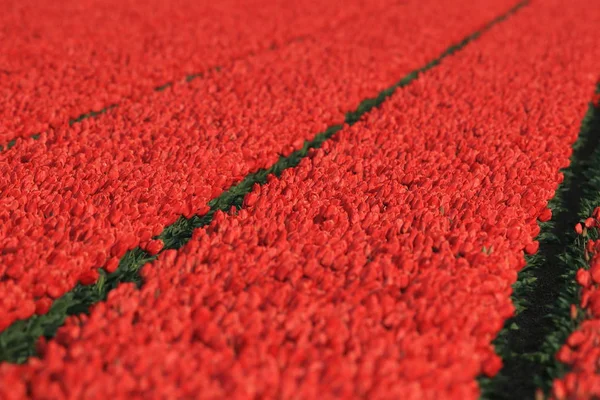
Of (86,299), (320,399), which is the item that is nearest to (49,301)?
(86,299)

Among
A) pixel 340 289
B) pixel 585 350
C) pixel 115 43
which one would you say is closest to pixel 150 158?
pixel 340 289

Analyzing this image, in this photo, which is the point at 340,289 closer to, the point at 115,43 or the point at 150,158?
the point at 150,158

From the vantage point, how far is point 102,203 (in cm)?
541

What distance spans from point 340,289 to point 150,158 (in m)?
3.20

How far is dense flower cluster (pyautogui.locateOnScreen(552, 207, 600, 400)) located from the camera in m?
3.58

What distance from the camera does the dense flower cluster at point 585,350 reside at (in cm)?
358

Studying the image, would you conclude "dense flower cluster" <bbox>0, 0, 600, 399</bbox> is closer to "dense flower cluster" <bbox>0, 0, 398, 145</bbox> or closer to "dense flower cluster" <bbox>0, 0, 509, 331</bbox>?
"dense flower cluster" <bbox>0, 0, 509, 331</bbox>

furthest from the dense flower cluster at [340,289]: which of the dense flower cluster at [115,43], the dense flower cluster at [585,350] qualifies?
the dense flower cluster at [115,43]

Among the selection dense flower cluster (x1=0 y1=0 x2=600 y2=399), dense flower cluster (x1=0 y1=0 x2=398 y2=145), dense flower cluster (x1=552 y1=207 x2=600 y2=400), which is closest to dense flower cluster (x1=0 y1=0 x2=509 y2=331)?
dense flower cluster (x1=0 y1=0 x2=600 y2=399)

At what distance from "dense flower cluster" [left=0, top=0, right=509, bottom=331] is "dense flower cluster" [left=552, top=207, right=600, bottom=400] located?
324cm

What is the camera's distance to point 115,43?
12312 mm

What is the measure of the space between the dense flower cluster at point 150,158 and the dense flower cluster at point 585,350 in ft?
10.6

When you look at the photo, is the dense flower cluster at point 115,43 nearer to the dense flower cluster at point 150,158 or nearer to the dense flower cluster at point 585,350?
the dense flower cluster at point 150,158

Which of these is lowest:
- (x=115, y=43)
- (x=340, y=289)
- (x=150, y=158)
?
(x=340, y=289)
